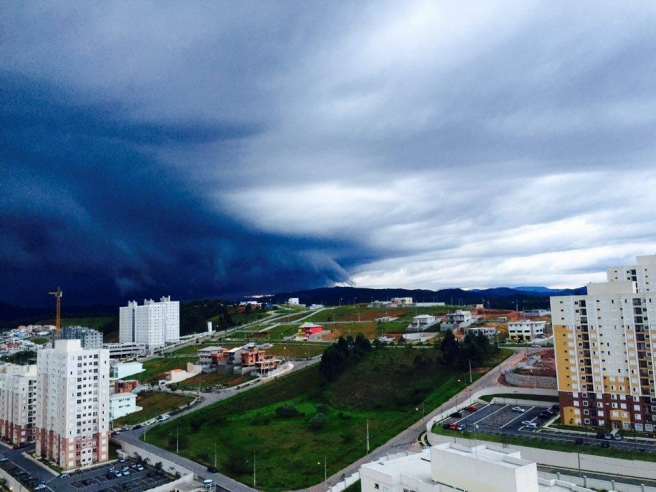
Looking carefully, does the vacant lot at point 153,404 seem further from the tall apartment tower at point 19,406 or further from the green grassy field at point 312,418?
the tall apartment tower at point 19,406

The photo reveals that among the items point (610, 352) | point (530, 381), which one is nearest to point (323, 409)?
point (530, 381)

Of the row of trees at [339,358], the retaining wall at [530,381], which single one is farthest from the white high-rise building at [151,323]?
the retaining wall at [530,381]

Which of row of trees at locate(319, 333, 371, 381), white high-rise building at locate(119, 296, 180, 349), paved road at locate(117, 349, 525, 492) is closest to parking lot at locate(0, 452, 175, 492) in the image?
paved road at locate(117, 349, 525, 492)

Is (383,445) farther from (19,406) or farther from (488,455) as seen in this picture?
(19,406)

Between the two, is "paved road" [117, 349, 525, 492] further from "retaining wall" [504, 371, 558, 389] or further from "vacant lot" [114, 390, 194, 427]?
"vacant lot" [114, 390, 194, 427]

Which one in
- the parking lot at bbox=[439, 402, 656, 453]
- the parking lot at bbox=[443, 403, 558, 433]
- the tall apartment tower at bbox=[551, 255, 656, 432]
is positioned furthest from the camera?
the parking lot at bbox=[443, 403, 558, 433]

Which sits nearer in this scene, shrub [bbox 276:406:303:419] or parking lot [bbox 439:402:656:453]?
parking lot [bbox 439:402:656:453]
